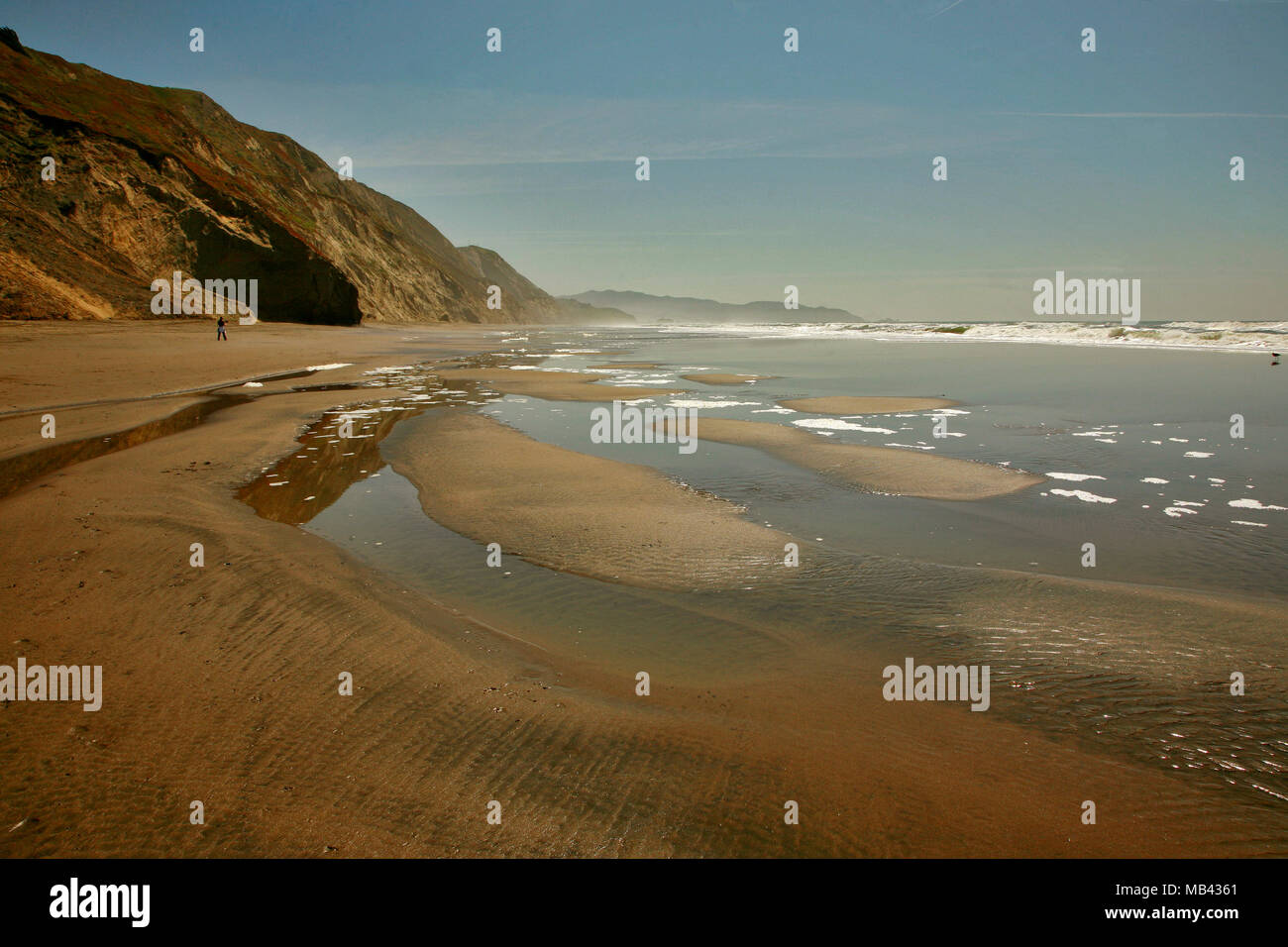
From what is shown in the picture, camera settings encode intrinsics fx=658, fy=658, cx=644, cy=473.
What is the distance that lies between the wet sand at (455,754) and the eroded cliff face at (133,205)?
39214 mm

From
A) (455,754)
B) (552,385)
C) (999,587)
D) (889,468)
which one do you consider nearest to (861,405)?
(889,468)

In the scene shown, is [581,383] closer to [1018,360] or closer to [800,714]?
[800,714]

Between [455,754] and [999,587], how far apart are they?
16.8ft

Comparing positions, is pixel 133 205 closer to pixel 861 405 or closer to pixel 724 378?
pixel 724 378

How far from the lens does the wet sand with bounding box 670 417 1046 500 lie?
9.96 meters

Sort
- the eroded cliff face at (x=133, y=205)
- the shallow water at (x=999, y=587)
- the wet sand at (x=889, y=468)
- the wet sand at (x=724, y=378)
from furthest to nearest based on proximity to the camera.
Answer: the eroded cliff face at (x=133, y=205) → the wet sand at (x=724, y=378) → the wet sand at (x=889, y=468) → the shallow water at (x=999, y=587)

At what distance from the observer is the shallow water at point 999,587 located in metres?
4.25

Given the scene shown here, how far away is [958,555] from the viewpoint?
7.12m

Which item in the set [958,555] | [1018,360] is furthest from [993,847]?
[1018,360]

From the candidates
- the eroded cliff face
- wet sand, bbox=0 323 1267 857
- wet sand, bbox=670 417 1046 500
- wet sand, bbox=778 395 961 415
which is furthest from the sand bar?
the eroded cliff face

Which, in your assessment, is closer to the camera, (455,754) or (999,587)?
(455,754)

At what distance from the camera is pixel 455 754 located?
3.71m

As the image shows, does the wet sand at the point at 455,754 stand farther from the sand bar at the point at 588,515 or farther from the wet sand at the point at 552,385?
the wet sand at the point at 552,385

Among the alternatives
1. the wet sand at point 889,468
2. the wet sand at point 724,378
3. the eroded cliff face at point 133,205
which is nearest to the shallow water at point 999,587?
the wet sand at point 889,468
